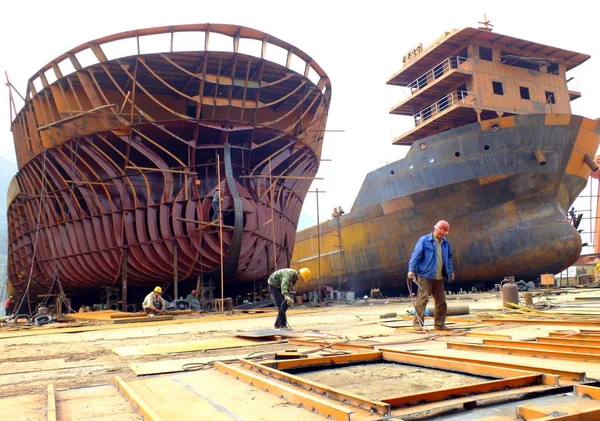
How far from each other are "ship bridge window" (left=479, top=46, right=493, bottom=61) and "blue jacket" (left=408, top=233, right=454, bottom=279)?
52.2ft

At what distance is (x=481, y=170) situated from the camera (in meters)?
15.8

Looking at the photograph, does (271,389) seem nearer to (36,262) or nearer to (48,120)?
(48,120)

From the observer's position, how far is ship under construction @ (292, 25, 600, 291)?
1564 cm

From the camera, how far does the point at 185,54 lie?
43.5 ft

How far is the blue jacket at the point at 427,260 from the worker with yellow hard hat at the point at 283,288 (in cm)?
157

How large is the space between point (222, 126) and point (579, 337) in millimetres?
11955

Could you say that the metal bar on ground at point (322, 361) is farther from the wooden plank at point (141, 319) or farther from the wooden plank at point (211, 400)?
the wooden plank at point (141, 319)

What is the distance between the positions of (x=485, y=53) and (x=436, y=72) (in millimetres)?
2048

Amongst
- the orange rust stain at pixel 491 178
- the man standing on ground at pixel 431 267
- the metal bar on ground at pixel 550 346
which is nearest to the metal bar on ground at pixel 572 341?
the metal bar on ground at pixel 550 346

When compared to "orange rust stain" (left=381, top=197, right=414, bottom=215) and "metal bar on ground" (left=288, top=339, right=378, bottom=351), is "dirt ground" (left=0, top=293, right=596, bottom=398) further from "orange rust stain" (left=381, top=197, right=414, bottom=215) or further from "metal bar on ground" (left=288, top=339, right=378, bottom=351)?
"orange rust stain" (left=381, top=197, right=414, bottom=215)

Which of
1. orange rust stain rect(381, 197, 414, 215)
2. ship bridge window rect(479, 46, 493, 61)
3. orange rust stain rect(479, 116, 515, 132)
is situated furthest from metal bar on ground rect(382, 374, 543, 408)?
ship bridge window rect(479, 46, 493, 61)

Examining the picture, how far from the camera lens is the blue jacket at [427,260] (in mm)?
5461

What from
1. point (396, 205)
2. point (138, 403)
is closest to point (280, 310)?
point (138, 403)

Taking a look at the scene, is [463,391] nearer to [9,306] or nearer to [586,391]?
[586,391]
